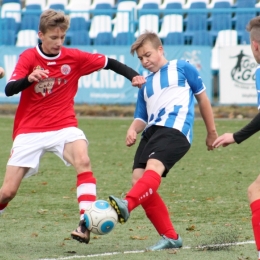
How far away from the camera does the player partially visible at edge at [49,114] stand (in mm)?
6324

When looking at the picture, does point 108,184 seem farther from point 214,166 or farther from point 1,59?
point 1,59

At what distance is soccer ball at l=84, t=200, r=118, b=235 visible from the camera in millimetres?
5637

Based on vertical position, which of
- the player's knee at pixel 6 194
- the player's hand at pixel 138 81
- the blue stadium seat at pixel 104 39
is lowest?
the player's knee at pixel 6 194

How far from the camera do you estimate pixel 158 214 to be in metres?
6.25

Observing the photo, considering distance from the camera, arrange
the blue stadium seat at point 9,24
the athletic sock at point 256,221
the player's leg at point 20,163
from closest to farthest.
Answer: the athletic sock at point 256,221 < the player's leg at point 20,163 < the blue stadium seat at point 9,24

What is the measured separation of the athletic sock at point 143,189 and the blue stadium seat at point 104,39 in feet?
44.7

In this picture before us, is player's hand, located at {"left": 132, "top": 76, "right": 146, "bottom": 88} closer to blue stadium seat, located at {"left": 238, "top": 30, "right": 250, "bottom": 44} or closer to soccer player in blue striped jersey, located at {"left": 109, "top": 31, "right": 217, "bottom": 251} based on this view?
soccer player in blue striped jersey, located at {"left": 109, "top": 31, "right": 217, "bottom": 251}

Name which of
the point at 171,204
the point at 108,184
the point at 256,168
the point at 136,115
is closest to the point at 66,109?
the point at 136,115

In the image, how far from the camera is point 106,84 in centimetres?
1808

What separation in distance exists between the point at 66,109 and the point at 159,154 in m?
0.95

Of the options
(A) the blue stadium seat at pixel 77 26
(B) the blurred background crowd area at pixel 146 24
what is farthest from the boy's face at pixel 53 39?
(A) the blue stadium seat at pixel 77 26

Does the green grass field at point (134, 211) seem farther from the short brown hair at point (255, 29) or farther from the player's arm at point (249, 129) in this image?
the short brown hair at point (255, 29)


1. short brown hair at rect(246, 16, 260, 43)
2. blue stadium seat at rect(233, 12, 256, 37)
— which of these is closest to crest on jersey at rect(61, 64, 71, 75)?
short brown hair at rect(246, 16, 260, 43)

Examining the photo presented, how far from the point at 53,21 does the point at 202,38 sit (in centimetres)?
1294
